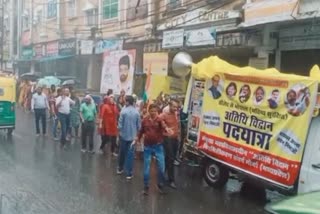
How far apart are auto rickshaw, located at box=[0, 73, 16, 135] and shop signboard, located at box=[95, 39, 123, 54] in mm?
7931

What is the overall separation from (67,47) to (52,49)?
9.93ft

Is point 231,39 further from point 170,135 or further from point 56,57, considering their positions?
point 56,57

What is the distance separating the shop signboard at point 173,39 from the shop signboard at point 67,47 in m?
11.3

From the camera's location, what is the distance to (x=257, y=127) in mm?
8969

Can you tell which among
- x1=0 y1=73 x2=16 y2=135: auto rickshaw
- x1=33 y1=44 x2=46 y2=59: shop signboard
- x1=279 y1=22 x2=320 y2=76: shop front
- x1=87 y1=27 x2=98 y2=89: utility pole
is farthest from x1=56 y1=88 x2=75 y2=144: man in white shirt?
x1=33 y1=44 x2=46 y2=59: shop signboard

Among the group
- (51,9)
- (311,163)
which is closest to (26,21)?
(51,9)

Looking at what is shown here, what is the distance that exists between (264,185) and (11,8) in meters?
42.6

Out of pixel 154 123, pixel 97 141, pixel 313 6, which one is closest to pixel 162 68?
pixel 97 141

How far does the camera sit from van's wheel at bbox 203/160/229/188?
10000mm

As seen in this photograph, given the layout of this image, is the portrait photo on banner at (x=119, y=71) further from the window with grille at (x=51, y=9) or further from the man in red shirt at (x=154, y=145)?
the window with grille at (x=51, y=9)

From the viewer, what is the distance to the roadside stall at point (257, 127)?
811 cm

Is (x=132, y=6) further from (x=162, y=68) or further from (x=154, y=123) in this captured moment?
(x=154, y=123)

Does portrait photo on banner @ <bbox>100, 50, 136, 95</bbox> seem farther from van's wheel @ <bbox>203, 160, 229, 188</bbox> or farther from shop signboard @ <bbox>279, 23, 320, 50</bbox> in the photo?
van's wheel @ <bbox>203, 160, 229, 188</bbox>

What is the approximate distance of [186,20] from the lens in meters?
19.0
